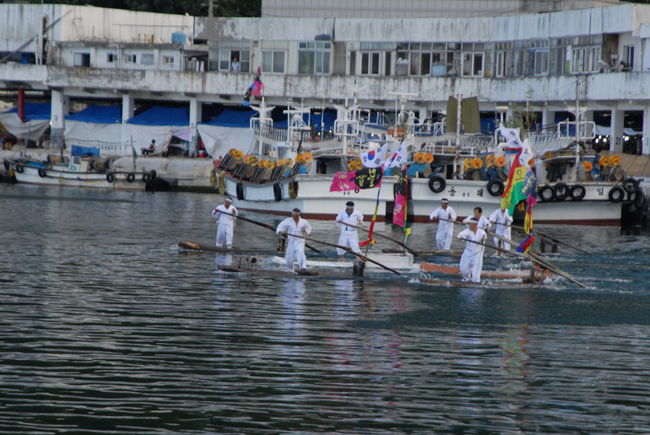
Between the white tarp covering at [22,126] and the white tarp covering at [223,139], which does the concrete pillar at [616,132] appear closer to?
the white tarp covering at [223,139]

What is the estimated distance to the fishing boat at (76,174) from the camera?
165 feet

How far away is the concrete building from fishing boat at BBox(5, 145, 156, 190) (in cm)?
675

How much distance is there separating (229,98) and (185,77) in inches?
122

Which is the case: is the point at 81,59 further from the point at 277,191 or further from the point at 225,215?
the point at 225,215

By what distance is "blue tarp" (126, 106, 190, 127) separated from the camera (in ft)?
187

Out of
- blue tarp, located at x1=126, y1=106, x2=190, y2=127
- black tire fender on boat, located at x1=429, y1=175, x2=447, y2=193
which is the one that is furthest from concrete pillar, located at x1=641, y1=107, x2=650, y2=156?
blue tarp, located at x1=126, y1=106, x2=190, y2=127

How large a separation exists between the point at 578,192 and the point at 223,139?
25960 mm

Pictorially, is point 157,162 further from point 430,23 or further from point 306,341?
point 306,341

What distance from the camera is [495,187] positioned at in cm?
3588

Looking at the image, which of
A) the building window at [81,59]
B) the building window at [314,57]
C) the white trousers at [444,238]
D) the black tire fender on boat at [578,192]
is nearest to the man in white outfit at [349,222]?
the white trousers at [444,238]

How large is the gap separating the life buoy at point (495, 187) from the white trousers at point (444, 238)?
35.8ft

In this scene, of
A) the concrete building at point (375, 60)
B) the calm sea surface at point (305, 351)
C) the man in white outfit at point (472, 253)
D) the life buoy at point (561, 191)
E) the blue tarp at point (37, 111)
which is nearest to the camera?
the calm sea surface at point (305, 351)

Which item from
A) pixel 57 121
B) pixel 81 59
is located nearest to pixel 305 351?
pixel 57 121

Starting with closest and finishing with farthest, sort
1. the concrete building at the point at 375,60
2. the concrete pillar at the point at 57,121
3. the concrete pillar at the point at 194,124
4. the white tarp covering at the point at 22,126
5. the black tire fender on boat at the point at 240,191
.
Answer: the black tire fender on boat at the point at 240,191 → the concrete building at the point at 375,60 → the concrete pillar at the point at 194,124 → the concrete pillar at the point at 57,121 → the white tarp covering at the point at 22,126
